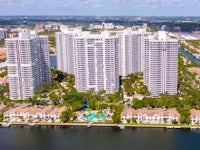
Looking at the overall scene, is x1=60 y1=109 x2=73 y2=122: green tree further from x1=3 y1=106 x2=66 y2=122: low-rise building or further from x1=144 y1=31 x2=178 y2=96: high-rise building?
x1=144 y1=31 x2=178 y2=96: high-rise building

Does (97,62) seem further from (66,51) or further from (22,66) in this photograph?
(66,51)

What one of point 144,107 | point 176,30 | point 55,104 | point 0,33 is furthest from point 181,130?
point 176,30

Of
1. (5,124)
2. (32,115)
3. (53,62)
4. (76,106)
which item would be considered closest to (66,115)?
(76,106)

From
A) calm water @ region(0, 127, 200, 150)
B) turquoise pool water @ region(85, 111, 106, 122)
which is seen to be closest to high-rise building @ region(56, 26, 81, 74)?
turquoise pool water @ region(85, 111, 106, 122)

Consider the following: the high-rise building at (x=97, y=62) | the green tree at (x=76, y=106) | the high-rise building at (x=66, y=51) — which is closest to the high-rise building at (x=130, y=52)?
the high-rise building at (x=66, y=51)

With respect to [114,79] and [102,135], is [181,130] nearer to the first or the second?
[102,135]

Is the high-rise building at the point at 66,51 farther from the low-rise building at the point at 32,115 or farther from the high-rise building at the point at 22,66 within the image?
the low-rise building at the point at 32,115
